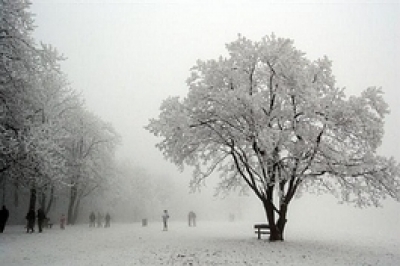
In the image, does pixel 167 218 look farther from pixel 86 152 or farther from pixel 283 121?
pixel 283 121

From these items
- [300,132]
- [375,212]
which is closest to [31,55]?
[300,132]

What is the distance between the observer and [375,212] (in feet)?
327

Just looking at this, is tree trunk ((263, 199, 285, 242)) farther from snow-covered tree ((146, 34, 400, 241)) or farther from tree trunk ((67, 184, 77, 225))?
tree trunk ((67, 184, 77, 225))

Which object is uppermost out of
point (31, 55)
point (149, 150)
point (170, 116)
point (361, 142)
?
point (149, 150)

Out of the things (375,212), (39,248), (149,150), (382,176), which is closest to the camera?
(39,248)

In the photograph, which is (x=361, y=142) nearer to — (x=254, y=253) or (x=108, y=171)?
(x=254, y=253)

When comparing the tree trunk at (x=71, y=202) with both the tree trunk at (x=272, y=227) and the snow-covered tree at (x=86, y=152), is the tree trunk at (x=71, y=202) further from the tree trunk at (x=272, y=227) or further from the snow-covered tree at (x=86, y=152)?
the tree trunk at (x=272, y=227)

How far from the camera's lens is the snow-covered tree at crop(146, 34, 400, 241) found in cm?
1698

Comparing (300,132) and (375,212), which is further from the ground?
(300,132)

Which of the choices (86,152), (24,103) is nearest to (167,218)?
(86,152)

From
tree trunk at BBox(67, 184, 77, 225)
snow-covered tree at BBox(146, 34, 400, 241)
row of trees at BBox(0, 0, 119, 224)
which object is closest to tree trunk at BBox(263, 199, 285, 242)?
snow-covered tree at BBox(146, 34, 400, 241)

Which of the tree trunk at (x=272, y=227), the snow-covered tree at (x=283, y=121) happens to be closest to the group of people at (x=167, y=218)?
the snow-covered tree at (x=283, y=121)

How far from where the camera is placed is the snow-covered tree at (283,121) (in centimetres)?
1698

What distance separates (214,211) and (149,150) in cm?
8934
